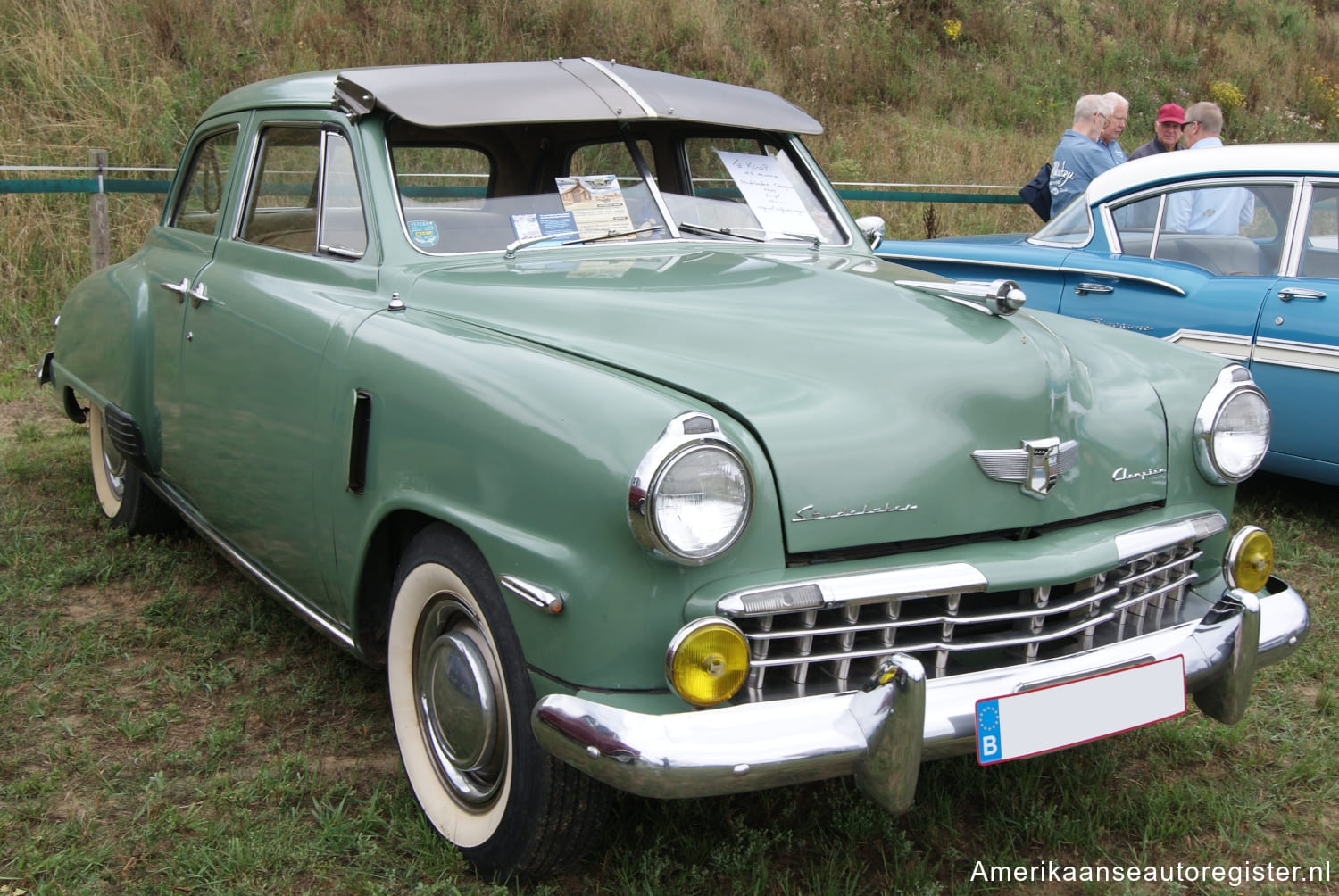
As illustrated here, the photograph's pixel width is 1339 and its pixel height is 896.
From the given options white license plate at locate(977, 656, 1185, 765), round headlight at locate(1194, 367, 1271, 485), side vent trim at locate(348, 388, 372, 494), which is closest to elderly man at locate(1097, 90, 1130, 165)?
round headlight at locate(1194, 367, 1271, 485)

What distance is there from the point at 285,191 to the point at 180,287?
461 millimetres

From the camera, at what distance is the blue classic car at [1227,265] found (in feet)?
14.2

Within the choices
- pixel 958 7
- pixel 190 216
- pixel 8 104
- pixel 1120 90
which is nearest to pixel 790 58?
pixel 958 7

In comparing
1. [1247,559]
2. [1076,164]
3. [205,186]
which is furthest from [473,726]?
[1076,164]

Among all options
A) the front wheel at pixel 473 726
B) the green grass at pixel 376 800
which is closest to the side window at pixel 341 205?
the front wheel at pixel 473 726

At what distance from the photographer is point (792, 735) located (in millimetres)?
1812

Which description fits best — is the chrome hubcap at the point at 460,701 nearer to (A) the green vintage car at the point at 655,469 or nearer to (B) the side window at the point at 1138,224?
(A) the green vintage car at the point at 655,469

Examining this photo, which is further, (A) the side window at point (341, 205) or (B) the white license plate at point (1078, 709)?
(A) the side window at point (341, 205)

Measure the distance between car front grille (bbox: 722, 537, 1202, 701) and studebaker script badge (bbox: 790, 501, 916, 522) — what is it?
131 millimetres

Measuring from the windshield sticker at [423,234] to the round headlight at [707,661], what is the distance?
4.49 feet

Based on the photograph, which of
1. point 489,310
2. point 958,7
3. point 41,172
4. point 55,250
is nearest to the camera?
point 489,310

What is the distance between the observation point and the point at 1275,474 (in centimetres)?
502

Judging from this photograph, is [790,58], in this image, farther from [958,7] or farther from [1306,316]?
[1306,316]

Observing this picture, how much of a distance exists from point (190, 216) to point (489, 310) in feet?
5.81
